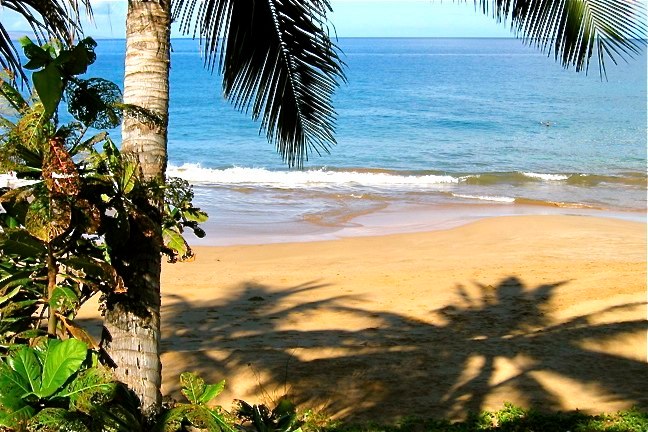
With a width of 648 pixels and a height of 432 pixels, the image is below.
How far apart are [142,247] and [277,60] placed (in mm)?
1836

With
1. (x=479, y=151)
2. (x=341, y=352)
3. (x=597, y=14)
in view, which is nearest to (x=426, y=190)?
(x=479, y=151)

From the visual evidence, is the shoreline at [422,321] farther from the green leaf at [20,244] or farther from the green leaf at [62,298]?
the green leaf at [20,244]

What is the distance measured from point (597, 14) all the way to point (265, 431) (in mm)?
2299

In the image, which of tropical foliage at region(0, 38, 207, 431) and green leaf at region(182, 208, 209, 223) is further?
green leaf at region(182, 208, 209, 223)

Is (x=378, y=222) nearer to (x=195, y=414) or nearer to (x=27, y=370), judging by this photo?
(x=195, y=414)

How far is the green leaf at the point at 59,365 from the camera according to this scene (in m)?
2.52

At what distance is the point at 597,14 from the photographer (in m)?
3.58

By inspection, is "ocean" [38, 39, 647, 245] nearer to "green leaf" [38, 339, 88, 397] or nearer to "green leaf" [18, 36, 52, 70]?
"green leaf" [18, 36, 52, 70]

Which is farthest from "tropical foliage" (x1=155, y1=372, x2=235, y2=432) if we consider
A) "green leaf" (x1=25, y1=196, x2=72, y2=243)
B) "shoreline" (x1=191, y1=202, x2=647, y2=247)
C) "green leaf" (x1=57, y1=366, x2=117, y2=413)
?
"shoreline" (x1=191, y1=202, x2=647, y2=247)

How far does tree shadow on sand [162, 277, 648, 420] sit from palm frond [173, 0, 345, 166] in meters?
1.81

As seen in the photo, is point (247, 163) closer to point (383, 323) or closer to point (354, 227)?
point (354, 227)

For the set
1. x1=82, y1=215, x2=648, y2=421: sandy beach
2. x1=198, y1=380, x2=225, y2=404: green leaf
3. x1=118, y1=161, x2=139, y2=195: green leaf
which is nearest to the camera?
x1=118, y1=161, x2=139, y2=195: green leaf

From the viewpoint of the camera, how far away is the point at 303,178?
21375 millimetres

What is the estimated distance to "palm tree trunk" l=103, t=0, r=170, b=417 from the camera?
3113 mm
